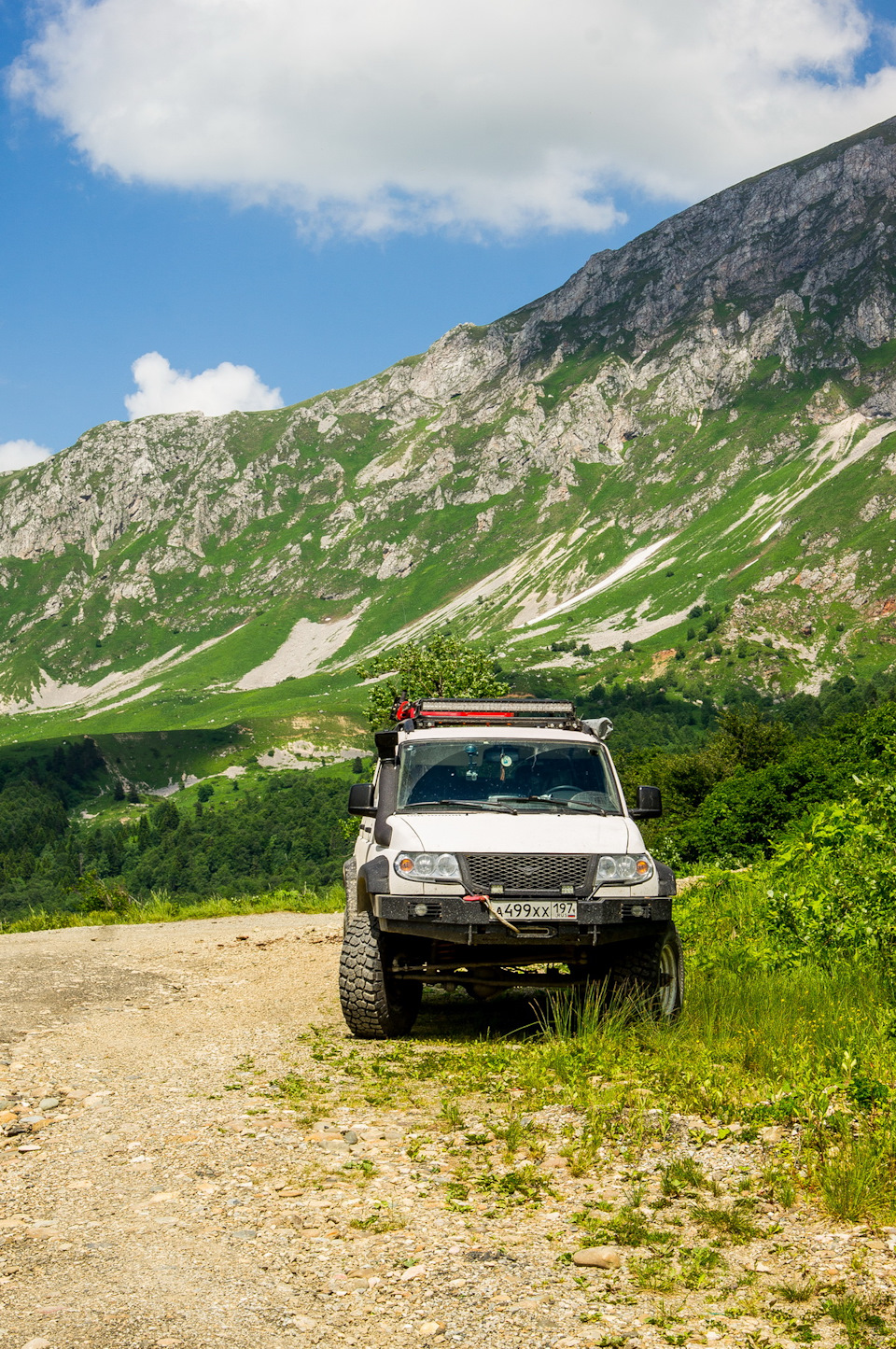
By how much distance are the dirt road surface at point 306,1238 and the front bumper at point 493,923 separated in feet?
4.81

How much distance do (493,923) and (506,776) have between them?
2208 mm

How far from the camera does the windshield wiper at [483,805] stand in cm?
1077

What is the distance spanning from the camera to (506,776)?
11.6 metres

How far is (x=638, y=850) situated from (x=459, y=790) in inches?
81.4

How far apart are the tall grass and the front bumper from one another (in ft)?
49.2

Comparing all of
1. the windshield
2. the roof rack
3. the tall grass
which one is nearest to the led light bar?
the roof rack

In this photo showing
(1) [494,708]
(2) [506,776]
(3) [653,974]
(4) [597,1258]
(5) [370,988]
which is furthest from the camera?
(1) [494,708]

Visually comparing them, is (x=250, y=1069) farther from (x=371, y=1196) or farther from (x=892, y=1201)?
(x=892, y=1201)

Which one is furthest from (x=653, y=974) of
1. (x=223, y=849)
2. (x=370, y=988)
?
(x=223, y=849)

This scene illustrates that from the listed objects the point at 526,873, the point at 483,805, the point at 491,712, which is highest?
the point at 491,712

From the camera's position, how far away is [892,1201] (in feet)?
18.7

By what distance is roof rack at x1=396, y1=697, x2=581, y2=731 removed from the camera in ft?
41.1

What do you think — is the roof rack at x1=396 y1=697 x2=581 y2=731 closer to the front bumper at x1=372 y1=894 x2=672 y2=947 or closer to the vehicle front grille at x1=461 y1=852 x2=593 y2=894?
the vehicle front grille at x1=461 y1=852 x2=593 y2=894

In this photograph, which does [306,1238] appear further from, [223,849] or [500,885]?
[223,849]
